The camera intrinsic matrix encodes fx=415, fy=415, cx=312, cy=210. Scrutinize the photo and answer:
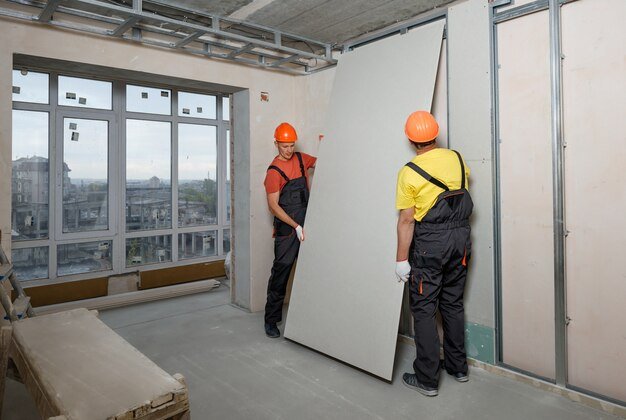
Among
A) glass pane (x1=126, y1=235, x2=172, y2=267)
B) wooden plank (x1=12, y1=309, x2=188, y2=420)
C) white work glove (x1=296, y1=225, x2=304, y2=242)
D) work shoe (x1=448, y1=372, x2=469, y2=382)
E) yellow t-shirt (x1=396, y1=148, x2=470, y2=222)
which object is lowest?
work shoe (x1=448, y1=372, x2=469, y2=382)

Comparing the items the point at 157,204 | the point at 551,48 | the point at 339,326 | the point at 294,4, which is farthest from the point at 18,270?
the point at 551,48

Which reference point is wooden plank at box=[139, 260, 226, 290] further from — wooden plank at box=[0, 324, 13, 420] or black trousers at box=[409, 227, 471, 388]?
black trousers at box=[409, 227, 471, 388]

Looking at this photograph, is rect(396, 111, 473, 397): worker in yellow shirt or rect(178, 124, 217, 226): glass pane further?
rect(178, 124, 217, 226): glass pane

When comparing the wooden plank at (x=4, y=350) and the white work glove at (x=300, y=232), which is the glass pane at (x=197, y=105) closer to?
the white work glove at (x=300, y=232)

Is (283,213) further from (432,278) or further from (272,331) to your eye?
(432,278)

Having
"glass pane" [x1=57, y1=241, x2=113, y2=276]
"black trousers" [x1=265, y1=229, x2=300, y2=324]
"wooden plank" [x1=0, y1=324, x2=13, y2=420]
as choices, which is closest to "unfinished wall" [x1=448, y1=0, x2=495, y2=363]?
"black trousers" [x1=265, y1=229, x2=300, y2=324]

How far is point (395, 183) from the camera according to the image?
2662 mm

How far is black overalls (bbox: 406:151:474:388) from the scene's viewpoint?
233 cm

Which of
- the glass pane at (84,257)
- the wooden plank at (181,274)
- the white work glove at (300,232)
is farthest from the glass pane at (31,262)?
the white work glove at (300,232)

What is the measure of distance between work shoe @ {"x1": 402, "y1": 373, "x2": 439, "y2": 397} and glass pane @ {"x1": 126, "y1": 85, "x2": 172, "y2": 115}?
423cm

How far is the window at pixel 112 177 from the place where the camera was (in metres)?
4.31

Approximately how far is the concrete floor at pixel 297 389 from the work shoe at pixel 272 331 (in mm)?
55

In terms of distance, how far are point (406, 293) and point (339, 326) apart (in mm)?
590

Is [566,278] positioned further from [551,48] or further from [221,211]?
[221,211]
